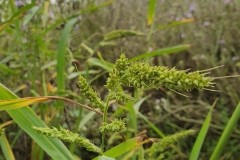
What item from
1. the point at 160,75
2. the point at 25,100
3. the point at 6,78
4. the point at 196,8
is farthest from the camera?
the point at 196,8

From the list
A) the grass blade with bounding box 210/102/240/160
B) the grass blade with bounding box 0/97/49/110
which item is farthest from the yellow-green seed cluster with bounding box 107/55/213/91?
the grass blade with bounding box 210/102/240/160

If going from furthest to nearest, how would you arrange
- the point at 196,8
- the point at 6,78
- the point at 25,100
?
1. the point at 196,8
2. the point at 6,78
3. the point at 25,100

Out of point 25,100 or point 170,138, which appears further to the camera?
point 170,138

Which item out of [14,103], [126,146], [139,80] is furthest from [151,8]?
[139,80]

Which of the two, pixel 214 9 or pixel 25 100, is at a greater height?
pixel 25 100

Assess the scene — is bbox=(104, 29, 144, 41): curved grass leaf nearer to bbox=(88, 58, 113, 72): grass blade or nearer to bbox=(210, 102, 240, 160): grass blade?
bbox=(88, 58, 113, 72): grass blade

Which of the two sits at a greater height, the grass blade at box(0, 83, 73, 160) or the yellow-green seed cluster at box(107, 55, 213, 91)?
the yellow-green seed cluster at box(107, 55, 213, 91)

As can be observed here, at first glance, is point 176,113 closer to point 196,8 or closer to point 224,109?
point 224,109

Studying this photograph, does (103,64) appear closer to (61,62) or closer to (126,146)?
(61,62)

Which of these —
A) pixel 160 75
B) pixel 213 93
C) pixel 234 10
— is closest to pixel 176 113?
pixel 213 93
